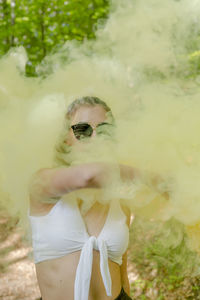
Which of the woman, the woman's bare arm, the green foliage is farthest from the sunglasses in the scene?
the green foliage

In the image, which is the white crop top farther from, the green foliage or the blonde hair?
the green foliage

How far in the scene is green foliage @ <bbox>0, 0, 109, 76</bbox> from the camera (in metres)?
5.21

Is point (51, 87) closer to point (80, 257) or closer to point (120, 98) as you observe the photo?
point (120, 98)

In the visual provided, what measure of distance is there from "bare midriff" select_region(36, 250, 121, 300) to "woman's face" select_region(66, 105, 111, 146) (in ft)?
1.81

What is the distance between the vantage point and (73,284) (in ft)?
4.31

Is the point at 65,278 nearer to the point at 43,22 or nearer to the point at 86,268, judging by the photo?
the point at 86,268

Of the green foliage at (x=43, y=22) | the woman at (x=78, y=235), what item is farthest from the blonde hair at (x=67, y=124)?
the green foliage at (x=43, y=22)

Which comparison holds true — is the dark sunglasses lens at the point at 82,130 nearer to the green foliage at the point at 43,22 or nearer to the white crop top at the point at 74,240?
the white crop top at the point at 74,240

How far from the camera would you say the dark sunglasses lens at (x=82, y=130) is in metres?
1.20

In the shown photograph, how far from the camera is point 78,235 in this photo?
1.28m

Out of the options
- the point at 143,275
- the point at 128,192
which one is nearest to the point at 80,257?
the point at 128,192

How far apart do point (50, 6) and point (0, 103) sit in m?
4.85

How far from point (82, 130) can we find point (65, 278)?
2.27 ft

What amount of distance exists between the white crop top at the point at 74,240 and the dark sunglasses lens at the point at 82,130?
0.94 ft
